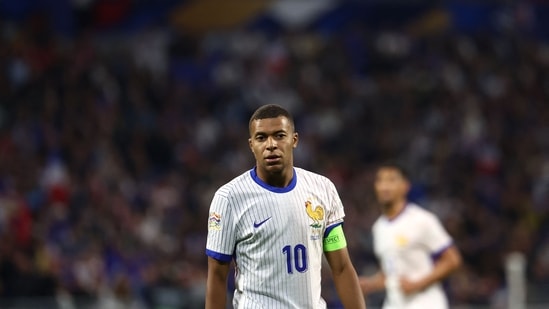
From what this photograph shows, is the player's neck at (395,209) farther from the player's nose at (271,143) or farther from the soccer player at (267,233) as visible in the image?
the player's nose at (271,143)

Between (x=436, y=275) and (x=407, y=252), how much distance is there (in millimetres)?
325

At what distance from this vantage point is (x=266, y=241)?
5848mm

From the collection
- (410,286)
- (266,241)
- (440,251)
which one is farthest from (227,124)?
(266,241)

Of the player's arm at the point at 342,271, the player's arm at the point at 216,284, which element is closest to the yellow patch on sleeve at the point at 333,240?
the player's arm at the point at 342,271

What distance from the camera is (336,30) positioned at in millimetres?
20812

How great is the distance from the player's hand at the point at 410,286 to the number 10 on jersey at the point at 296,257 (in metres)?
3.02

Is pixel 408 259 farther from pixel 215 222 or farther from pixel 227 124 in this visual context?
pixel 227 124

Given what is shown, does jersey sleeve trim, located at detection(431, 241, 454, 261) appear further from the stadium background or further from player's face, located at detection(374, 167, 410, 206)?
the stadium background

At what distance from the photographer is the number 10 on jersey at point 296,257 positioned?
5.85m

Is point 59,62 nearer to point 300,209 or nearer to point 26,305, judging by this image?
point 26,305

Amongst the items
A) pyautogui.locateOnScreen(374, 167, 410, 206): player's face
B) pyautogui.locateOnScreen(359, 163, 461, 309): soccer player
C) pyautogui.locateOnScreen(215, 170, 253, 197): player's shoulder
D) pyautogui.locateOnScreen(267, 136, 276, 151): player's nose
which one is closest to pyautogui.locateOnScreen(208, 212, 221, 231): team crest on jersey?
pyautogui.locateOnScreen(215, 170, 253, 197): player's shoulder

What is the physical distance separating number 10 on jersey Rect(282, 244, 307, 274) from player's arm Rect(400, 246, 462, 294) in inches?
119

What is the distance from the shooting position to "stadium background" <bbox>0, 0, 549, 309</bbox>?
13.8 metres

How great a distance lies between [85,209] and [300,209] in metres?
8.63
